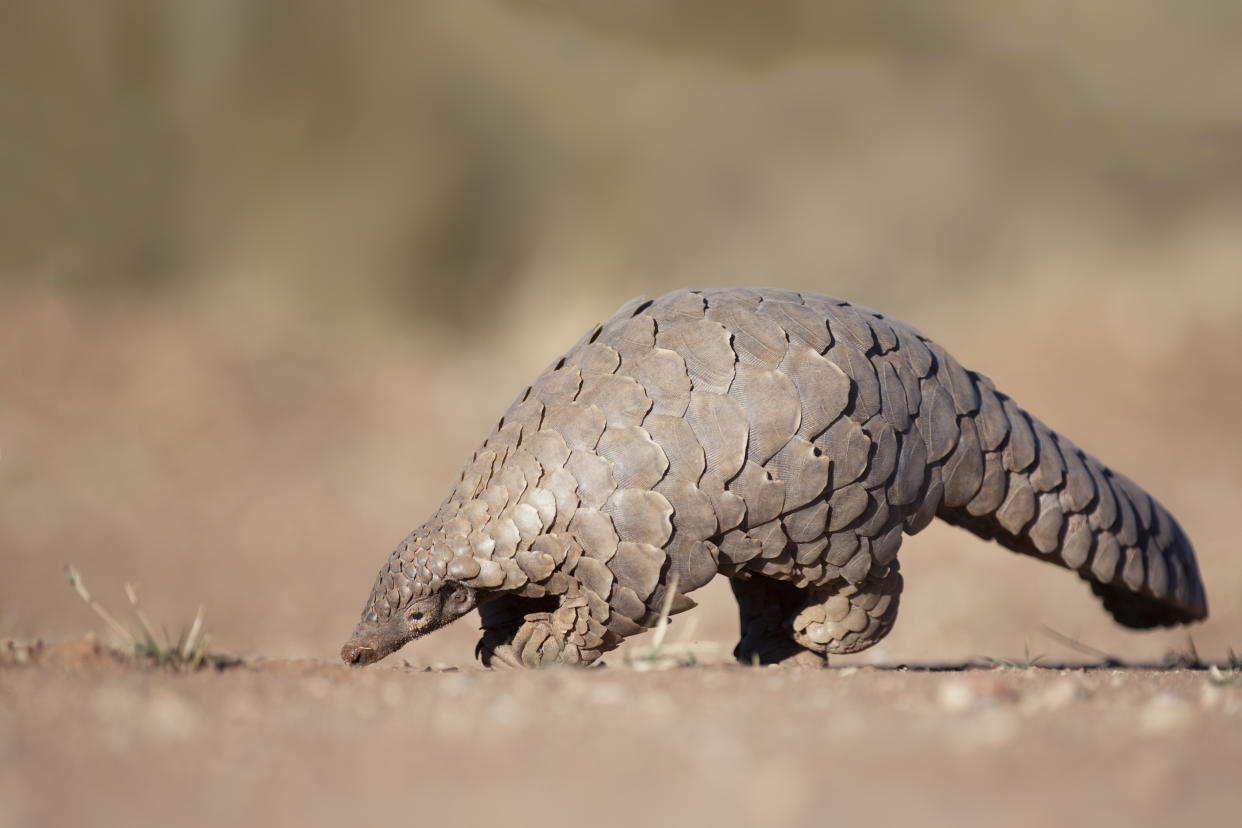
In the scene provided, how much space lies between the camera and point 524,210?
1316 cm

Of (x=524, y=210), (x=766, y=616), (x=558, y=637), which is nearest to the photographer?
(x=558, y=637)

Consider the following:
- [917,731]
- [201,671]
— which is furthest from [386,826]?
[201,671]

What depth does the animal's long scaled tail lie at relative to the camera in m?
3.67

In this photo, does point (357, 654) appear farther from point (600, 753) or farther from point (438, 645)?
point (438, 645)

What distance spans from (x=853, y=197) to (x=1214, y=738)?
11.4 m

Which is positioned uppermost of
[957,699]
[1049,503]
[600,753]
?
[1049,503]

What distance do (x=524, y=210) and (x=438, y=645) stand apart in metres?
6.83

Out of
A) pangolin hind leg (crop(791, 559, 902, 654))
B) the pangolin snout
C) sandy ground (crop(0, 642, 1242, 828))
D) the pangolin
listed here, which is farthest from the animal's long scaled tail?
the pangolin snout

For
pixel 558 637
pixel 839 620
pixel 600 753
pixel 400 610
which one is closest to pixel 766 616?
pixel 839 620

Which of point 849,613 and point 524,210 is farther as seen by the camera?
point 524,210

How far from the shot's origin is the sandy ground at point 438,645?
5.36 feet

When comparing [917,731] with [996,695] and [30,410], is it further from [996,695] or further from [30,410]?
[30,410]

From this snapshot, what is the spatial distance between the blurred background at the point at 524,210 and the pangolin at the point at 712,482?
308 inches

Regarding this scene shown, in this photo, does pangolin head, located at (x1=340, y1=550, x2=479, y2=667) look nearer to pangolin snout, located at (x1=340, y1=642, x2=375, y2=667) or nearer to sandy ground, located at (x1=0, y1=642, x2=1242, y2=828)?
pangolin snout, located at (x1=340, y1=642, x2=375, y2=667)
